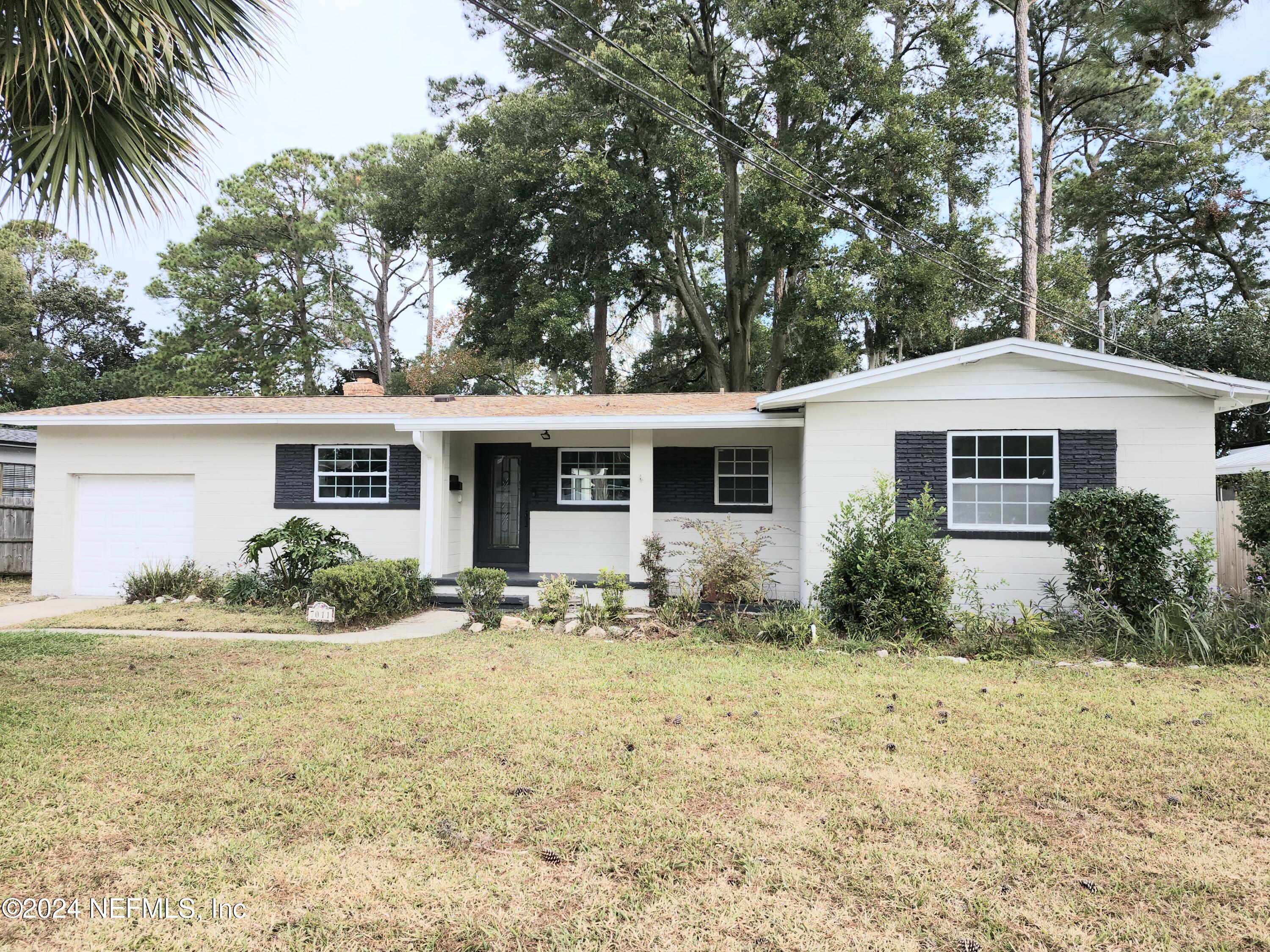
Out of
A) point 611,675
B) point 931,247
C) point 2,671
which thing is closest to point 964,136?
point 931,247

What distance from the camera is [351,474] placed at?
1205 cm

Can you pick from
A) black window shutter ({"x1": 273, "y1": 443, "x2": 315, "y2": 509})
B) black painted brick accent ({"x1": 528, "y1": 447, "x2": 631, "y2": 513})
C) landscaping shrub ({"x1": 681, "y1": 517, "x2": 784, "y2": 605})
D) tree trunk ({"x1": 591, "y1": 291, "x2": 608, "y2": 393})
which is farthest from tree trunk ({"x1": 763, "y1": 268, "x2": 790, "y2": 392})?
black window shutter ({"x1": 273, "y1": 443, "x2": 315, "y2": 509})

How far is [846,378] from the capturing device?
9.42m

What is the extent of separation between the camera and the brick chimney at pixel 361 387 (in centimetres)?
1532

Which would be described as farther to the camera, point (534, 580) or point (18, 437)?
point (18, 437)

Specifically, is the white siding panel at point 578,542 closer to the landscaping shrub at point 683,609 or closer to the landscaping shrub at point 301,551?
the landscaping shrub at point 683,609

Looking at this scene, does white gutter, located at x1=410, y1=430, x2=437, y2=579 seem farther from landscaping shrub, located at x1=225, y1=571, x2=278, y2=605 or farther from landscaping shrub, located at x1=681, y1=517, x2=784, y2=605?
landscaping shrub, located at x1=681, y1=517, x2=784, y2=605

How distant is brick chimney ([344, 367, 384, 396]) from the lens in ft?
50.3

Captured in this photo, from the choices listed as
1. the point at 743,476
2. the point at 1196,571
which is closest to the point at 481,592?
the point at 743,476

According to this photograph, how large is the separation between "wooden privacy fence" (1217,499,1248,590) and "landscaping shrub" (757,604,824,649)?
5866 mm

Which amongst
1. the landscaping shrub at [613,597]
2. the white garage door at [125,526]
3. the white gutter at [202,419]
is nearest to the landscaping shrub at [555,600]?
the landscaping shrub at [613,597]

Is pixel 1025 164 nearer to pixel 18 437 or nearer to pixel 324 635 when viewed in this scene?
pixel 324 635

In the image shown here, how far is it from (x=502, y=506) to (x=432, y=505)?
1.58 m

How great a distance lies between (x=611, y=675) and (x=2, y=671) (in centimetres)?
570
